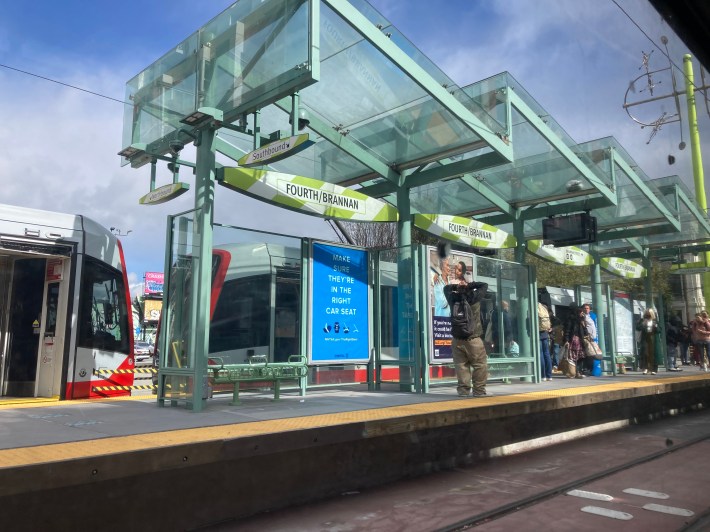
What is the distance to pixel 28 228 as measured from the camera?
837 centimetres

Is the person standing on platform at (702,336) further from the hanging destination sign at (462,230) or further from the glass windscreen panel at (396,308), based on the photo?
the glass windscreen panel at (396,308)

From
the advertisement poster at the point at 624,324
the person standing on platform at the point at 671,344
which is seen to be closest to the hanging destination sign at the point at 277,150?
the advertisement poster at the point at 624,324

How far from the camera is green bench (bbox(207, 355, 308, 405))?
667 cm

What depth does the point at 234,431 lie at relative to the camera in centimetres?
476

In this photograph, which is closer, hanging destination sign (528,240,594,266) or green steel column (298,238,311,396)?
green steel column (298,238,311,396)

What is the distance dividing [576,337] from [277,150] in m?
8.77

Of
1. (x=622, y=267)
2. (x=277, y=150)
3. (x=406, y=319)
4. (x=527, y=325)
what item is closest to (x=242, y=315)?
(x=406, y=319)

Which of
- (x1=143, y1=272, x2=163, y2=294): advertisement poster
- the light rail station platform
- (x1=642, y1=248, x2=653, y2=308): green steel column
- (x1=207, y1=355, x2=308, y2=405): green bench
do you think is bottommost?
the light rail station platform

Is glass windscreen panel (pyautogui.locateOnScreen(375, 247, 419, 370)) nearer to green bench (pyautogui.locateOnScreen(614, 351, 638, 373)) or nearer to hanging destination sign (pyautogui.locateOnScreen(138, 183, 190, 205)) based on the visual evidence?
hanging destination sign (pyautogui.locateOnScreen(138, 183, 190, 205))

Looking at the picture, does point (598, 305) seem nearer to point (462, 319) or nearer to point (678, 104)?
point (462, 319)

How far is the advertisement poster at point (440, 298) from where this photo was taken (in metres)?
8.72

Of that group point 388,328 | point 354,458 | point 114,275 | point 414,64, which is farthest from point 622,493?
point 114,275

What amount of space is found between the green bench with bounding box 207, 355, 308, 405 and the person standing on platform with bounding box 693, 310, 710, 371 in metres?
13.3

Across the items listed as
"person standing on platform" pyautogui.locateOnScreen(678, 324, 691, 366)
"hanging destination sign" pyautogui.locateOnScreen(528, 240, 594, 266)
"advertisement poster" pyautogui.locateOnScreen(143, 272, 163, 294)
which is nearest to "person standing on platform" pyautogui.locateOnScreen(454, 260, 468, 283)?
"hanging destination sign" pyautogui.locateOnScreen(528, 240, 594, 266)
